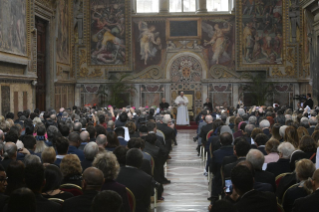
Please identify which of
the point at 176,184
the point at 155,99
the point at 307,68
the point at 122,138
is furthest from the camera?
the point at 155,99

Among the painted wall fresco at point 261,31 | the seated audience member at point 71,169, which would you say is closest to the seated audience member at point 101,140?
the seated audience member at point 71,169

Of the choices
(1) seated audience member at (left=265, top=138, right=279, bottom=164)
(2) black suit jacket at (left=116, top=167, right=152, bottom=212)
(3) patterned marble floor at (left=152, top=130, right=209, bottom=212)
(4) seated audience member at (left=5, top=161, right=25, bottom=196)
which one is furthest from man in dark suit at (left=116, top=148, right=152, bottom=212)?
(3) patterned marble floor at (left=152, top=130, right=209, bottom=212)

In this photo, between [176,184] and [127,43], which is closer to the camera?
[176,184]

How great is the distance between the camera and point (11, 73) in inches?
732

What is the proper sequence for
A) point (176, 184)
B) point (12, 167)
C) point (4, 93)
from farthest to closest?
point (4, 93) → point (176, 184) → point (12, 167)

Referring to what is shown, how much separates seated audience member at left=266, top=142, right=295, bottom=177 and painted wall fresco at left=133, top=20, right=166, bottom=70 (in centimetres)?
2228

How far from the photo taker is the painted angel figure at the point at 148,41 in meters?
29.0

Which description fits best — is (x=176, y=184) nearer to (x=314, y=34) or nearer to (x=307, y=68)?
(x=314, y=34)

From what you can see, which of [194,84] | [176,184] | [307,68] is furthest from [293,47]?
[176,184]

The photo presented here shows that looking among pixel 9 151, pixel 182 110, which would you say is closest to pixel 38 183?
pixel 9 151

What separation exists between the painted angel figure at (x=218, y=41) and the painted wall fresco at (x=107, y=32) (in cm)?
489

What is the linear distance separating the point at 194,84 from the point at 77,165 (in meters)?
23.5

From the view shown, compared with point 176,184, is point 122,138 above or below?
above

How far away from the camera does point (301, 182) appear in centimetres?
558
